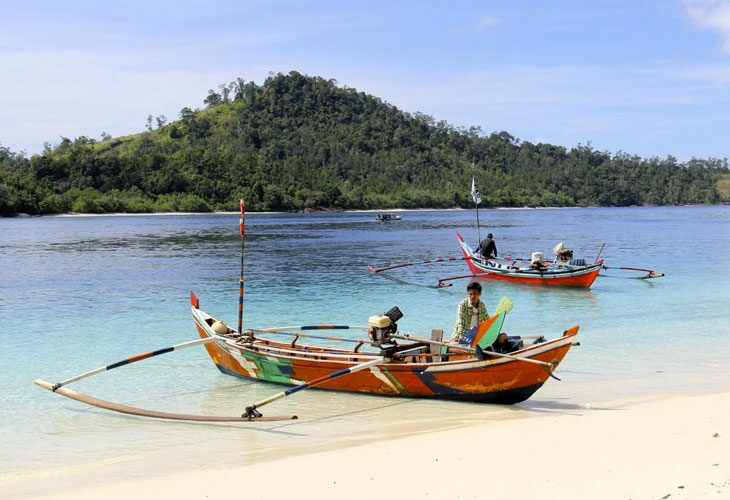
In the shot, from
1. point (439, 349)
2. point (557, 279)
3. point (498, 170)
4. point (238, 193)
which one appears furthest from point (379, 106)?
point (439, 349)

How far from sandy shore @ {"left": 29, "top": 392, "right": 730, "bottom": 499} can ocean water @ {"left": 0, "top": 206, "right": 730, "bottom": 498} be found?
2.05 feet

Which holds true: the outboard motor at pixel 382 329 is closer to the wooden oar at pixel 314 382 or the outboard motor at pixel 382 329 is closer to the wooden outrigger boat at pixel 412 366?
the wooden outrigger boat at pixel 412 366

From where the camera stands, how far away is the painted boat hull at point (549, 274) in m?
21.4

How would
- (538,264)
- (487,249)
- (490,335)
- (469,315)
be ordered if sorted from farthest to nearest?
(487,249), (538,264), (469,315), (490,335)

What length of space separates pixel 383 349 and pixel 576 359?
467 centimetres

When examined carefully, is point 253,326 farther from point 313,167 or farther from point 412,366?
point 313,167

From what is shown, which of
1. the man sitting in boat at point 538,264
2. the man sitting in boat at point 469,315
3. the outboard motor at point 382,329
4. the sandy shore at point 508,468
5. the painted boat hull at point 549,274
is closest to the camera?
the sandy shore at point 508,468

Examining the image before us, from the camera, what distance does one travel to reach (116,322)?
16.7 meters

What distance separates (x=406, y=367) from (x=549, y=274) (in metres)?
14.0

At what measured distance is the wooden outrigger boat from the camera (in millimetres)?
8555

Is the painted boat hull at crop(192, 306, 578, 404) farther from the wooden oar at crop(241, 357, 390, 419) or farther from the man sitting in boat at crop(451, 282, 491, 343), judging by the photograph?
the man sitting in boat at crop(451, 282, 491, 343)

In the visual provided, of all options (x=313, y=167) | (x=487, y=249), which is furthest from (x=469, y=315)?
(x=313, y=167)

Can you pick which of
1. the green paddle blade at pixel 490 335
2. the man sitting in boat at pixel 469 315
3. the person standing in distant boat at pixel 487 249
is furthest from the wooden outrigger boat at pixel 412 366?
the person standing in distant boat at pixel 487 249

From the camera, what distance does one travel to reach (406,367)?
912 centimetres
